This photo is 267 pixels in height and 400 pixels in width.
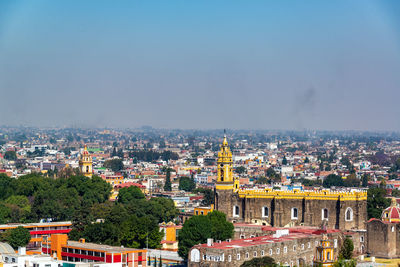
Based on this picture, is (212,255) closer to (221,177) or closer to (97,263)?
(97,263)

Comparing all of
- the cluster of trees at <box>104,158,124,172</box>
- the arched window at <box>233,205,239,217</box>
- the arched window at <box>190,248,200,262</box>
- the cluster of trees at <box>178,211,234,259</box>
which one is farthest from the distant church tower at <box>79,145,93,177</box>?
the cluster of trees at <box>104,158,124,172</box>

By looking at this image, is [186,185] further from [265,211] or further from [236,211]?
[265,211]

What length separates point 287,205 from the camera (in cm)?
4769

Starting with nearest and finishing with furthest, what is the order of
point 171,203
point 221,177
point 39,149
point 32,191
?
point 221,177 → point 171,203 → point 32,191 → point 39,149

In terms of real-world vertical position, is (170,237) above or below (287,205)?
below

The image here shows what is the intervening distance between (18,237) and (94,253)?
29.8 ft

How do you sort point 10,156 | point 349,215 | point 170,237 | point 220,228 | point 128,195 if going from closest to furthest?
point 220,228 < point 349,215 < point 170,237 < point 128,195 < point 10,156

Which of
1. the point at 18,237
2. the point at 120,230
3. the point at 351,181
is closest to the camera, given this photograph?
the point at 120,230

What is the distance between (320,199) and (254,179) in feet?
183

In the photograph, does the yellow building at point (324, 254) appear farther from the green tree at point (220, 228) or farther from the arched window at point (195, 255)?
the green tree at point (220, 228)

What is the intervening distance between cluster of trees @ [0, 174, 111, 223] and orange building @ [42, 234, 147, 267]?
9080 mm

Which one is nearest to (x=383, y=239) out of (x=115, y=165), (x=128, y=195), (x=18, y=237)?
(x=18, y=237)

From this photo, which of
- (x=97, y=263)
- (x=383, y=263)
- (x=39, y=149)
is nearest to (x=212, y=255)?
(x=97, y=263)

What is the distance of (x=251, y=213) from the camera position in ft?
161
